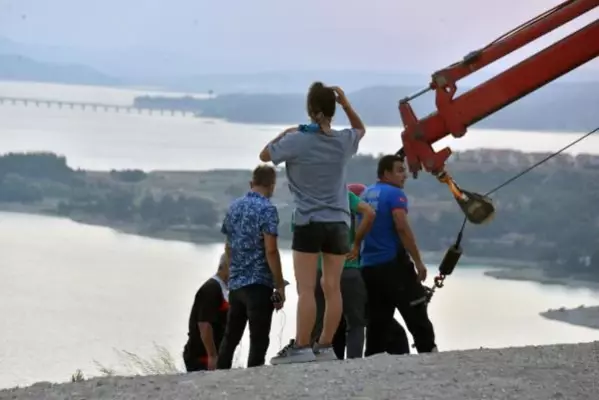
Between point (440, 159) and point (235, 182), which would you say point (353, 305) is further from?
point (235, 182)

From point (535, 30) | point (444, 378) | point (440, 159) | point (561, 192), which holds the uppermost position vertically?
point (561, 192)

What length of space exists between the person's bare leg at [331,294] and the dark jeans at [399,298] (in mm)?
684

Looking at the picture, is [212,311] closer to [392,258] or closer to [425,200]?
[392,258]

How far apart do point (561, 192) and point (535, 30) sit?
216 feet

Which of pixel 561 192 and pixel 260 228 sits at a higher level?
pixel 561 192

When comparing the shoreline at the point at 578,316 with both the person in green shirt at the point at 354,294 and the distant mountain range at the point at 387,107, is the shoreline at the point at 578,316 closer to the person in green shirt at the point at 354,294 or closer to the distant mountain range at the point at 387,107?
the distant mountain range at the point at 387,107

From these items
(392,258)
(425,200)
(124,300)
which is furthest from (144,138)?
(392,258)

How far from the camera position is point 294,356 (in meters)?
7.87

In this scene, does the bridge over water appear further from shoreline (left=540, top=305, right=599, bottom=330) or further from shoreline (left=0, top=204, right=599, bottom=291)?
shoreline (left=540, top=305, right=599, bottom=330)

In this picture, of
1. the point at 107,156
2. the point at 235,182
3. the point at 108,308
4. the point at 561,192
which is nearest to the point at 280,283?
the point at 108,308

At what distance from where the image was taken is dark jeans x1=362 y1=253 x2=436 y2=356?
28.3ft

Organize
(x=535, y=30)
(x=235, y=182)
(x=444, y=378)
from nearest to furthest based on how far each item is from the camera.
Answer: (x=444, y=378) → (x=535, y=30) → (x=235, y=182)

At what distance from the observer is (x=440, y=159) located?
31.1 ft

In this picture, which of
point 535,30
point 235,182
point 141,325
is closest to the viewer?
point 535,30
